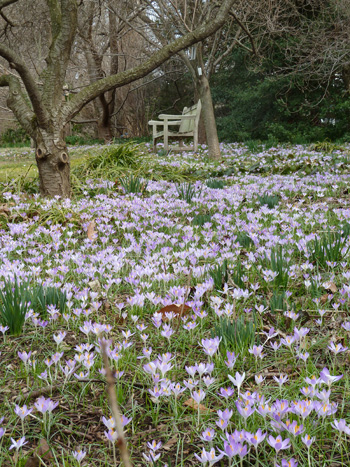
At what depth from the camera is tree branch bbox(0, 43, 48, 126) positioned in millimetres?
4628

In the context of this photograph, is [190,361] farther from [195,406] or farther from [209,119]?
[209,119]

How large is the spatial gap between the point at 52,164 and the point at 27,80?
970 millimetres

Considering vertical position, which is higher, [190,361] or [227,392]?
[227,392]

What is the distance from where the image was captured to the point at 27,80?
4809mm

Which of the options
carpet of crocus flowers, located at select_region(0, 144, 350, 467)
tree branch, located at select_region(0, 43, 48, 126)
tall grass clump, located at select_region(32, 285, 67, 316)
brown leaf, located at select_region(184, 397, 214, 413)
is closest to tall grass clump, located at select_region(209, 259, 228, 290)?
carpet of crocus flowers, located at select_region(0, 144, 350, 467)

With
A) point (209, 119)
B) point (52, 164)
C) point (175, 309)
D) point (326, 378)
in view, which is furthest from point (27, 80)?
point (209, 119)

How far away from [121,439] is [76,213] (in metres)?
4.19

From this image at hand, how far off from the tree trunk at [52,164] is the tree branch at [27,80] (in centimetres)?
21

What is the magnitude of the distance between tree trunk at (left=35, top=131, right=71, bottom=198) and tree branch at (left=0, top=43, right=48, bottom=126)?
21 centimetres

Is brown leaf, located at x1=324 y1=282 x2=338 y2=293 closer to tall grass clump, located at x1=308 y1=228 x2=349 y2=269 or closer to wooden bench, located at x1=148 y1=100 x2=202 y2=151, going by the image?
tall grass clump, located at x1=308 y1=228 x2=349 y2=269

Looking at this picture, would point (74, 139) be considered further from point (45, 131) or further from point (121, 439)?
point (121, 439)

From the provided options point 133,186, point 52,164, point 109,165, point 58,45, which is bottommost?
point 133,186

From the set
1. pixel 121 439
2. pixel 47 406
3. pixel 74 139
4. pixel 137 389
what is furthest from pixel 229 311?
pixel 74 139

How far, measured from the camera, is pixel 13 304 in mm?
1966
